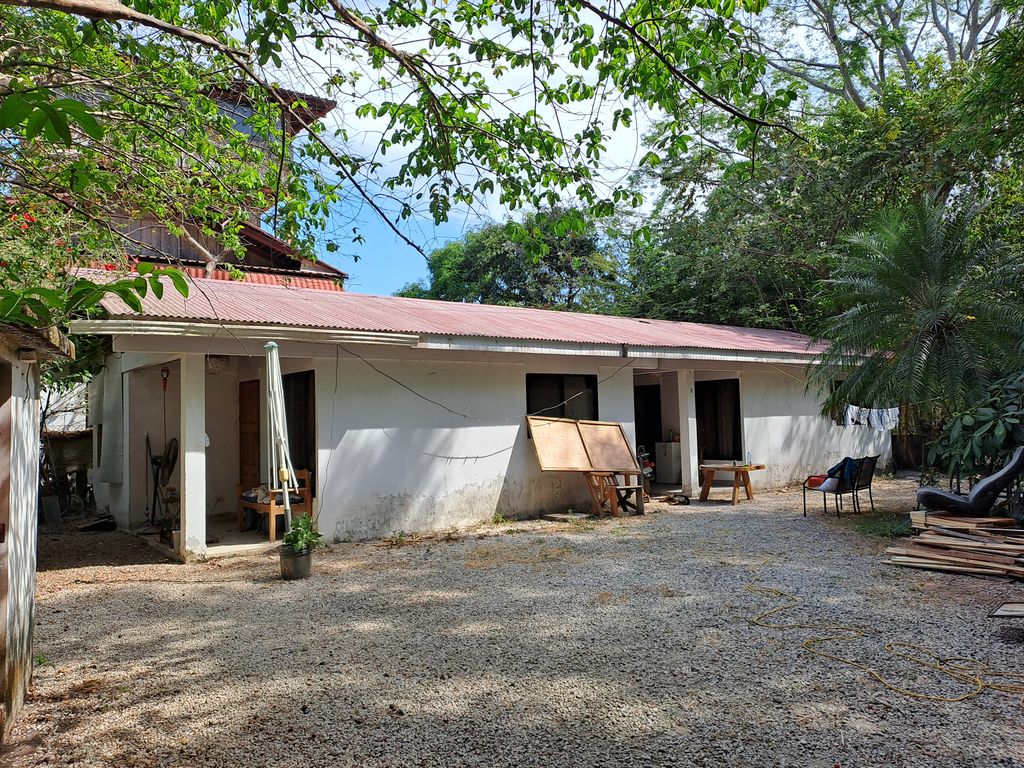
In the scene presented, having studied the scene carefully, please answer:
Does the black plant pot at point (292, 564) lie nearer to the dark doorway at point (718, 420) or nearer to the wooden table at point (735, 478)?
the wooden table at point (735, 478)

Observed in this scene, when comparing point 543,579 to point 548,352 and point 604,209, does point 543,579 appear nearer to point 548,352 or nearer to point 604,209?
point 604,209

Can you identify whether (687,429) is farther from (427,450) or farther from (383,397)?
(383,397)

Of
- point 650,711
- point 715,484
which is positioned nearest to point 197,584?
point 650,711

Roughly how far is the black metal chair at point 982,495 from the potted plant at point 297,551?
21.6 ft

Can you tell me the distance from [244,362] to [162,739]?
27.4 feet

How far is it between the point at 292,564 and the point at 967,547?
6.48 m

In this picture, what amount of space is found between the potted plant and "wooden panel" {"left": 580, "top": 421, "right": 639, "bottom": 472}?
4890mm

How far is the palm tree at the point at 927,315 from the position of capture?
29.9ft

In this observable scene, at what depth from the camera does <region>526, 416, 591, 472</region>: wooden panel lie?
1031 centimetres

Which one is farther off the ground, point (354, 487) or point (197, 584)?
point (354, 487)

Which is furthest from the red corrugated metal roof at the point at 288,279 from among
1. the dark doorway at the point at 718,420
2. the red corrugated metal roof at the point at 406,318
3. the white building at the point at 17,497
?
the white building at the point at 17,497

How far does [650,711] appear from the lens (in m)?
3.59

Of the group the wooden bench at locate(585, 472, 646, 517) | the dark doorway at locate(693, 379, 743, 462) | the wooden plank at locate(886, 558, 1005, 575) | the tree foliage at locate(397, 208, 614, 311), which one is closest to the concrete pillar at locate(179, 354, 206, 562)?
the wooden bench at locate(585, 472, 646, 517)

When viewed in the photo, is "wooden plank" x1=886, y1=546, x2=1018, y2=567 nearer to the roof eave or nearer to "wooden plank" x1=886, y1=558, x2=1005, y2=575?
"wooden plank" x1=886, y1=558, x2=1005, y2=575
